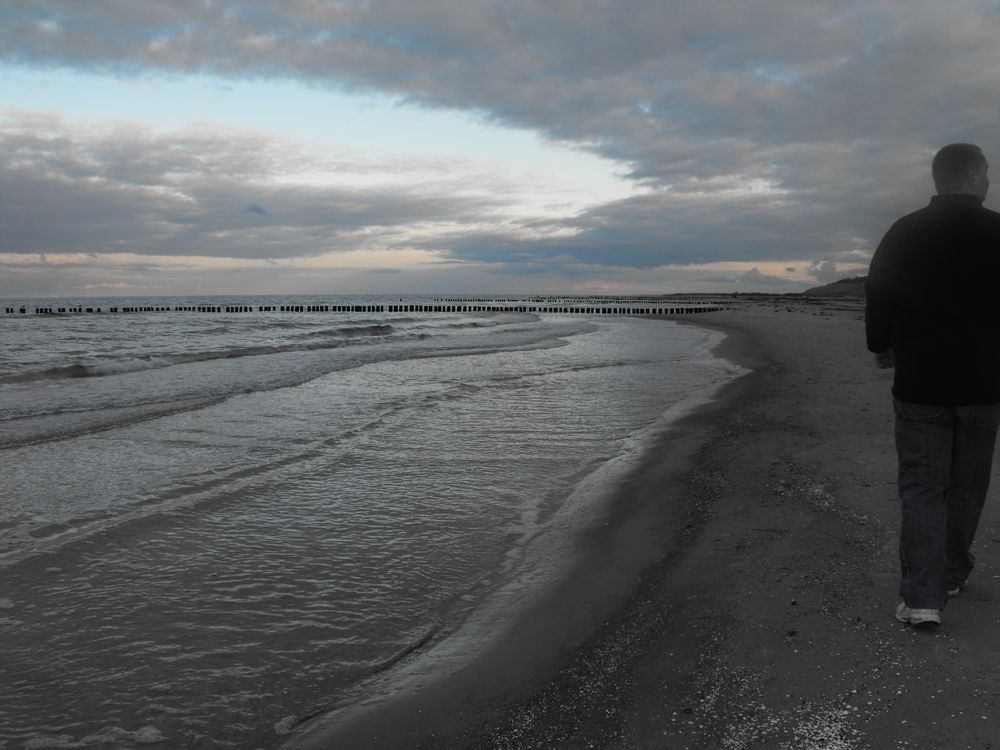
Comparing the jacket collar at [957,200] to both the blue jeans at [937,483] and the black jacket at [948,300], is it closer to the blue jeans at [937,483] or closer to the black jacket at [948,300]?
the black jacket at [948,300]

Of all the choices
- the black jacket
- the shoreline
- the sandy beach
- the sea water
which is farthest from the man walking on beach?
the sea water

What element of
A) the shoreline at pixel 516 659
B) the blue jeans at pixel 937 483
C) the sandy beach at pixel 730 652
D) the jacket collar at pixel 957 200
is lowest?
the shoreline at pixel 516 659

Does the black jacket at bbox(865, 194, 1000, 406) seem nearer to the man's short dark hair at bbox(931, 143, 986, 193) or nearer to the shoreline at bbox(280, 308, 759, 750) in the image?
the man's short dark hair at bbox(931, 143, 986, 193)

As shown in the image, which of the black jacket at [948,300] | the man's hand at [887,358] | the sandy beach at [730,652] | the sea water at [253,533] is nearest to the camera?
the sandy beach at [730,652]

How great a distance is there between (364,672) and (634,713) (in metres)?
1.50

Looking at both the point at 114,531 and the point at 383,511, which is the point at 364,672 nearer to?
the point at 383,511

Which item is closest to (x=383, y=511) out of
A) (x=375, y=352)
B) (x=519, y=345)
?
(x=375, y=352)

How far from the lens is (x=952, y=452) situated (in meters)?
3.47

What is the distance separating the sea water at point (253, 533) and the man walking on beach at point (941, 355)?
269cm

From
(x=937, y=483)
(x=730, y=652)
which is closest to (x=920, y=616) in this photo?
(x=937, y=483)

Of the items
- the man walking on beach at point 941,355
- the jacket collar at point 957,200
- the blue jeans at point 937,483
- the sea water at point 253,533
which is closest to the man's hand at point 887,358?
the man walking on beach at point 941,355

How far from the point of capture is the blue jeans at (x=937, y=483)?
3340 millimetres

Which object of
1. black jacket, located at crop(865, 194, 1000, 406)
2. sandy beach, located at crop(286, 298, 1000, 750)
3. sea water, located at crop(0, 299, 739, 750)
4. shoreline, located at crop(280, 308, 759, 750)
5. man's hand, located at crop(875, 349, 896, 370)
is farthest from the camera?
man's hand, located at crop(875, 349, 896, 370)

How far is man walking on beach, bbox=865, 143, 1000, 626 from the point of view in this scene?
3275 mm
